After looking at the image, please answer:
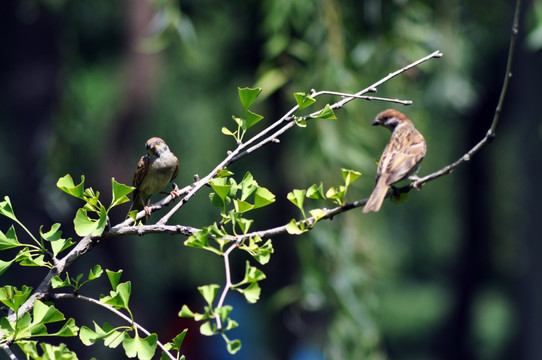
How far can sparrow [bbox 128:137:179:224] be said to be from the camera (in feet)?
11.7

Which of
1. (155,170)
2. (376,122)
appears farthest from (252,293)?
(155,170)

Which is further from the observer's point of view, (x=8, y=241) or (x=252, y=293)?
(x=8, y=241)

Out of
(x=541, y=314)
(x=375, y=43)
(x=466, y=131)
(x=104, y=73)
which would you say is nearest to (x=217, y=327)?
A: (x=375, y=43)

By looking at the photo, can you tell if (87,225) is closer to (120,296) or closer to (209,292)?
(120,296)

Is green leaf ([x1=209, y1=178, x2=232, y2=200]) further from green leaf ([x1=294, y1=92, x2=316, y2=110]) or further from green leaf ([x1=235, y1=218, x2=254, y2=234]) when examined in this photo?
green leaf ([x1=294, y1=92, x2=316, y2=110])

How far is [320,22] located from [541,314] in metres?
4.11

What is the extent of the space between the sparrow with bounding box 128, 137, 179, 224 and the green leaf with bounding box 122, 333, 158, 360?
77.7 inches

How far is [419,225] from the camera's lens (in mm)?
19531

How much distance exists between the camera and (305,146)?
423cm

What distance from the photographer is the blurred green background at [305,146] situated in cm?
433

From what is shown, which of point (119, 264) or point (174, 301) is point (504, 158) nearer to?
point (174, 301)

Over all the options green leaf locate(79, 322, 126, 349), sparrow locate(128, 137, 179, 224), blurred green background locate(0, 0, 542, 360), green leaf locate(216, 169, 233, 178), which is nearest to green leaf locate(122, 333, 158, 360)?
green leaf locate(79, 322, 126, 349)

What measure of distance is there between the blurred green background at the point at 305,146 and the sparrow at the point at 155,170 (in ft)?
2.69

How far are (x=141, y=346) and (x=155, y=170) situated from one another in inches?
79.8
